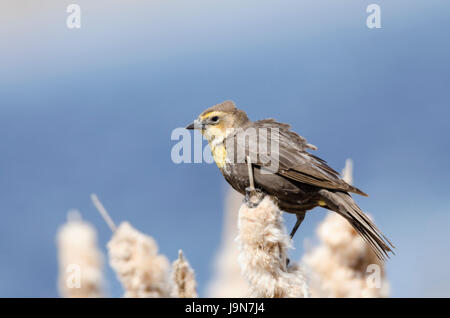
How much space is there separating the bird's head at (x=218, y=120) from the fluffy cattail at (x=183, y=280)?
6.52 feet

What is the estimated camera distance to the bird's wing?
4.56 metres

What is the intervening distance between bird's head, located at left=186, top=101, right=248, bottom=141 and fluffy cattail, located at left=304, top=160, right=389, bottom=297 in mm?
1336

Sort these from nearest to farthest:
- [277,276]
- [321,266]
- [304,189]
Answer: [277,276] < [321,266] < [304,189]

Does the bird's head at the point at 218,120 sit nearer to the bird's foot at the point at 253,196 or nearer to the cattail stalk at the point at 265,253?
the bird's foot at the point at 253,196

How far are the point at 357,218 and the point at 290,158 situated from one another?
799 millimetres

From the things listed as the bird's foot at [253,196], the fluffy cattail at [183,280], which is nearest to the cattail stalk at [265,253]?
the fluffy cattail at [183,280]

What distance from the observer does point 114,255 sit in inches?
139

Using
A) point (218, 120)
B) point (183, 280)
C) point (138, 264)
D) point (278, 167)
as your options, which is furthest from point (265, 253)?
point (218, 120)

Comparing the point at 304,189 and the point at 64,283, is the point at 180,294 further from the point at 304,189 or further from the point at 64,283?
the point at 304,189

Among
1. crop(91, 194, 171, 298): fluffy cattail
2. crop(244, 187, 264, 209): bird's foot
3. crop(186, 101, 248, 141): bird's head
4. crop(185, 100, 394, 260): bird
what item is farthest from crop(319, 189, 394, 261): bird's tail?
crop(91, 194, 171, 298): fluffy cattail

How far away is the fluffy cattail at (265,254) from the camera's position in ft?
9.96

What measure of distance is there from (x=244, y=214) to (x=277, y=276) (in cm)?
39

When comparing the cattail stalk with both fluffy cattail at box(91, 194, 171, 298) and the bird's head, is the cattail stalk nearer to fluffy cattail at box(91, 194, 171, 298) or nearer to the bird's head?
fluffy cattail at box(91, 194, 171, 298)

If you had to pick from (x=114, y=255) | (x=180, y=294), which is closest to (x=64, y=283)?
(x=114, y=255)
